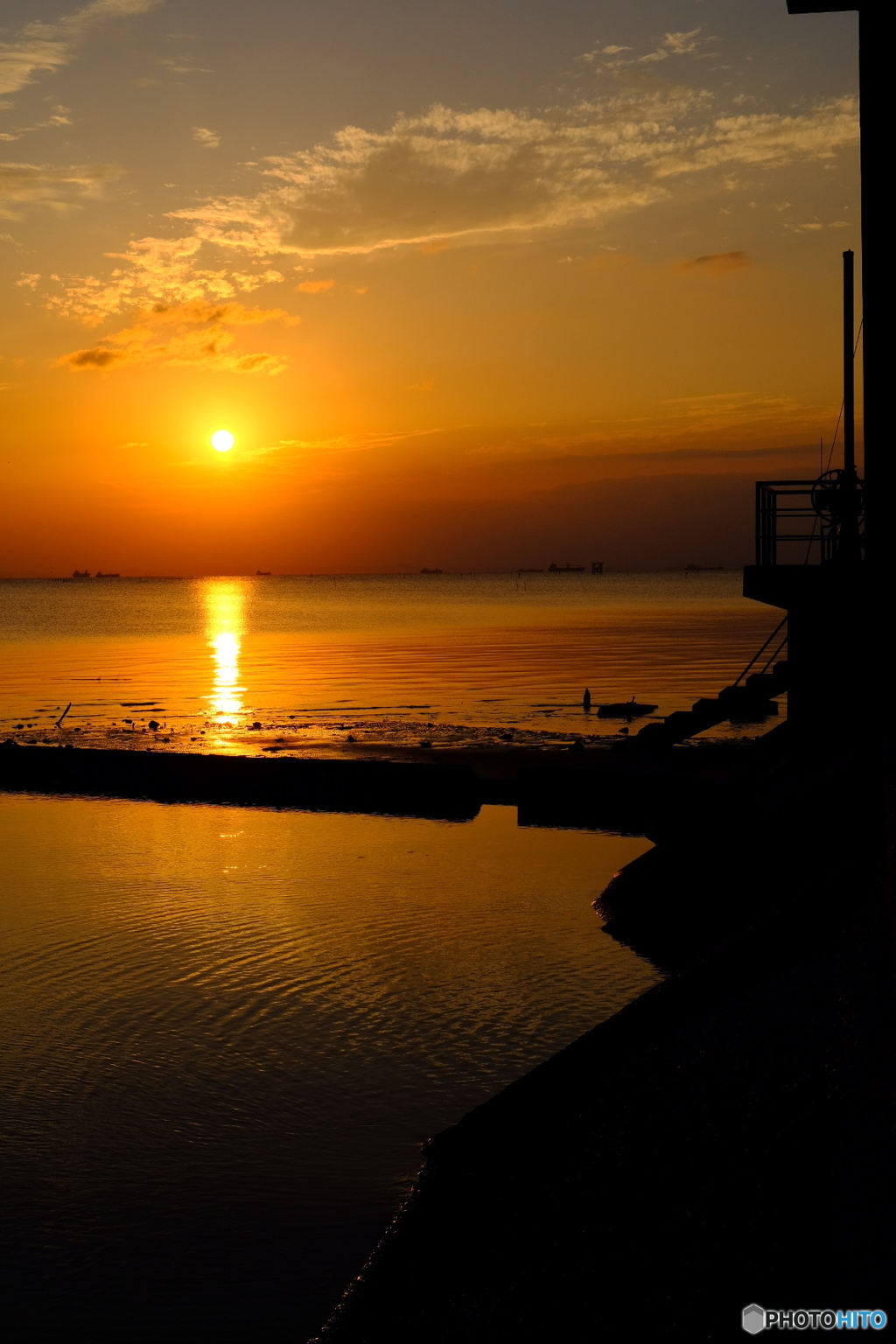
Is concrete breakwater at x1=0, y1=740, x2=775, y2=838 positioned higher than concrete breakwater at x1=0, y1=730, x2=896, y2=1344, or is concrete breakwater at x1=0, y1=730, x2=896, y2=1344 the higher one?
concrete breakwater at x1=0, y1=730, x2=896, y2=1344

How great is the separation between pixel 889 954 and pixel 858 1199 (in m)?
1.32

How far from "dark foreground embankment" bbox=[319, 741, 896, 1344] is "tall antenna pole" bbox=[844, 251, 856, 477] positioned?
16354 mm

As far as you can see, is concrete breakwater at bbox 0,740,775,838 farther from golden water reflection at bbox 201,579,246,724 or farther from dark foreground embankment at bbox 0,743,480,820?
golden water reflection at bbox 201,579,246,724

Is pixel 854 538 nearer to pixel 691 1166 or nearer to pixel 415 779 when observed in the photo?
pixel 415 779

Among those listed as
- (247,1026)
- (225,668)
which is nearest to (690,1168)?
(247,1026)

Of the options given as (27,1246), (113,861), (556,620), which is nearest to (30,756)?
(113,861)

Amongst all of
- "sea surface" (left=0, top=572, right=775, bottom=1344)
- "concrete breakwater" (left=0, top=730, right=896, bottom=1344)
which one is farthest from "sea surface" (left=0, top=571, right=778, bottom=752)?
"concrete breakwater" (left=0, top=730, right=896, bottom=1344)

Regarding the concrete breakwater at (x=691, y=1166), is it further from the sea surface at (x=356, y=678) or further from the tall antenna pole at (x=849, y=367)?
the sea surface at (x=356, y=678)

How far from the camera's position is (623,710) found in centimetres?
3934

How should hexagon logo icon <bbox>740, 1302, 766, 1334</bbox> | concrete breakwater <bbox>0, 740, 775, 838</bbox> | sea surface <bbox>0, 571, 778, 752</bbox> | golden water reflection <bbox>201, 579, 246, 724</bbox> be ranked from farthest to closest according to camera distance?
golden water reflection <bbox>201, 579, 246, 724</bbox> < sea surface <bbox>0, 571, 778, 752</bbox> < concrete breakwater <bbox>0, 740, 775, 838</bbox> < hexagon logo icon <bbox>740, 1302, 766, 1334</bbox>

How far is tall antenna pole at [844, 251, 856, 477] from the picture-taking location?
906 inches

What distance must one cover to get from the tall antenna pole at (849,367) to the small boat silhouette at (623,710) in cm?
1665

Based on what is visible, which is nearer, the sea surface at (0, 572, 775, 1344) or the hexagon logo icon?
the hexagon logo icon

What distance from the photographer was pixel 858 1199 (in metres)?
3.94
